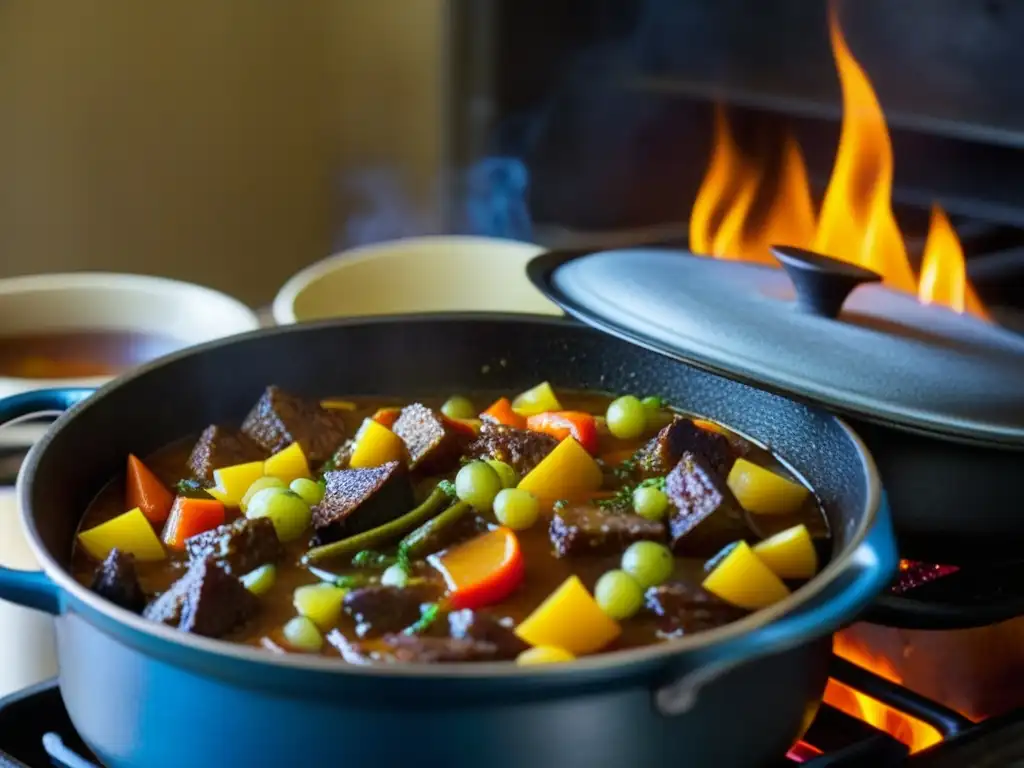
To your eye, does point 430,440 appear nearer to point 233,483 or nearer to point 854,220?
point 233,483

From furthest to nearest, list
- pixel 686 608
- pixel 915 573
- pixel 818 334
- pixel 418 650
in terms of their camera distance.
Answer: pixel 915 573 → pixel 818 334 → pixel 686 608 → pixel 418 650

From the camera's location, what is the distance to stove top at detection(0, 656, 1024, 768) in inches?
45.8

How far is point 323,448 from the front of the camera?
4.93 ft

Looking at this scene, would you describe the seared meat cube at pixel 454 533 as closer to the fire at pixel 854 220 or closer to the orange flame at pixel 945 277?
the fire at pixel 854 220

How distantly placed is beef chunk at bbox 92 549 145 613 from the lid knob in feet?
2.44

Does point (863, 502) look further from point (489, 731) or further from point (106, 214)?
point (106, 214)

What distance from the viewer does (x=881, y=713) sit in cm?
145

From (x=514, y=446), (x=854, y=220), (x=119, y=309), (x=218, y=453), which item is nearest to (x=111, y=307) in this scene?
(x=119, y=309)

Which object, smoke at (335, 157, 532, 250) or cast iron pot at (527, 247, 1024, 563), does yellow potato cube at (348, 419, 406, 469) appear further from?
smoke at (335, 157, 532, 250)

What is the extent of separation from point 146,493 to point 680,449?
0.59 m

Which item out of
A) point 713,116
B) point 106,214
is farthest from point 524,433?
point 106,214

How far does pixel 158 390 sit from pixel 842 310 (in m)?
0.79

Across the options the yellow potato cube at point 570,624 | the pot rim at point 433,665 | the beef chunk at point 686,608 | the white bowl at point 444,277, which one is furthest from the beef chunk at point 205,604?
the white bowl at point 444,277

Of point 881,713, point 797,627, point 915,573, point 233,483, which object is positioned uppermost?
point 797,627
